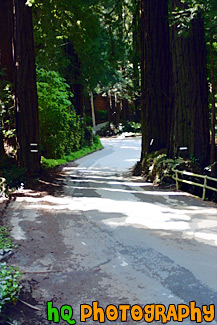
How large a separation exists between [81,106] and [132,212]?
23.0 meters

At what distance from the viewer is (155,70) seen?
1658 centimetres

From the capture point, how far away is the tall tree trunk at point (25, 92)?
13.6 meters

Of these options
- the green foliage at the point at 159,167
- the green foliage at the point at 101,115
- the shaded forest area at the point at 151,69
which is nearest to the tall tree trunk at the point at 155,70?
the shaded forest area at the point at 151,69

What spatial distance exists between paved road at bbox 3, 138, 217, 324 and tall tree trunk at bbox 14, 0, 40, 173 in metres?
3.36

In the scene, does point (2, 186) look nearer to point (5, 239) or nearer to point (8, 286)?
point (5, 239)

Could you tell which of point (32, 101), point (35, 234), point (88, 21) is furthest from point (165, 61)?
point (35, 234)

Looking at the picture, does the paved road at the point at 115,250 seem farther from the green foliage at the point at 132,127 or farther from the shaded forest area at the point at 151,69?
the green foliage at the point at 132,127

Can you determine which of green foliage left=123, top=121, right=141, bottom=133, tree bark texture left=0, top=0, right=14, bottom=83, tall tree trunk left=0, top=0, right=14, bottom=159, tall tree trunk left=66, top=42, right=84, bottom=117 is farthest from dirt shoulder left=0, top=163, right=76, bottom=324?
green foliage left=123, top=121, right=141, bottom=133

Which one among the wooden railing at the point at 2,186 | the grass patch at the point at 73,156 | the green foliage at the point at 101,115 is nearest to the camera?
the wooden railing at the point at 2,186

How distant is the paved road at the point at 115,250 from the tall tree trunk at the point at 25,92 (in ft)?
11.0

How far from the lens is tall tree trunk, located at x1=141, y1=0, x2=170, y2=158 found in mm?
16344

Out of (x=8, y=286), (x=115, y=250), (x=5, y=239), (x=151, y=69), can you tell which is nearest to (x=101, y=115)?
(x=151, y=69)

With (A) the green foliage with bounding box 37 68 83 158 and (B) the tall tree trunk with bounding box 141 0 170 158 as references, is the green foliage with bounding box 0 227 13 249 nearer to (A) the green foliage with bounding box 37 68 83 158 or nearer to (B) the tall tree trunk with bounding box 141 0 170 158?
(B) the tall tree trunk with bounding box 141 0 170 158

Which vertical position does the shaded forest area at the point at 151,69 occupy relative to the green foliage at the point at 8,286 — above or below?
above
